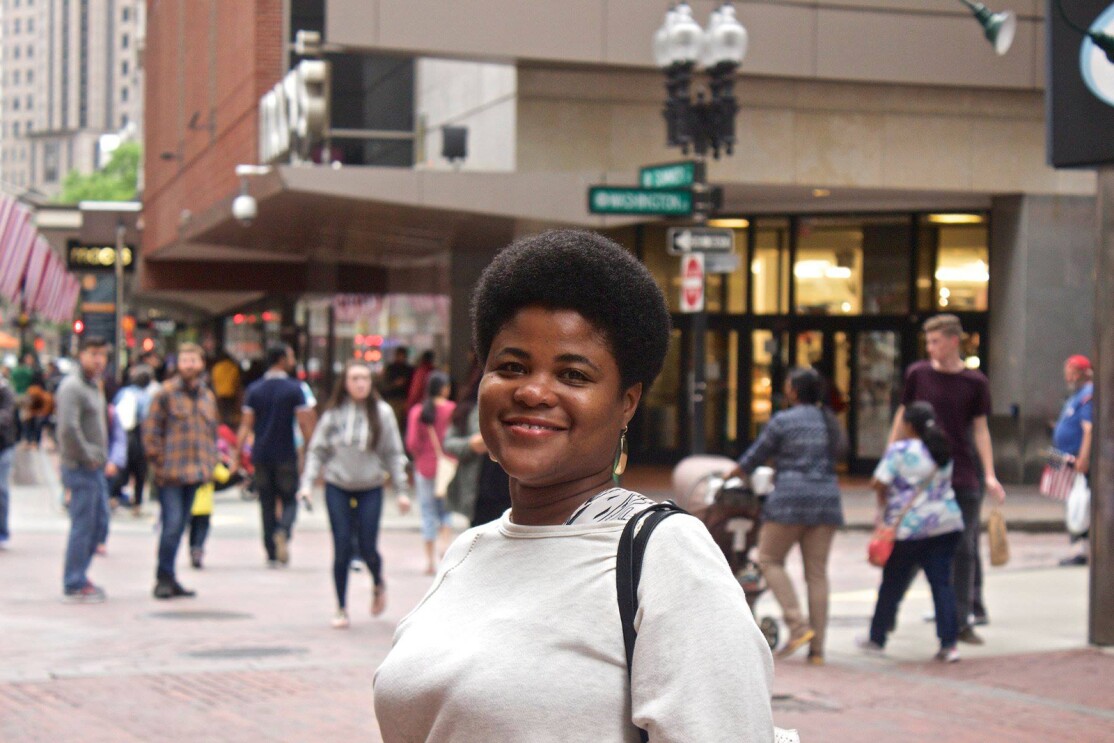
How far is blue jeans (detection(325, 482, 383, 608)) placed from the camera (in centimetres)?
1038

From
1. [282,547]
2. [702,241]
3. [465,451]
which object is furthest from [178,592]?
[702,241]

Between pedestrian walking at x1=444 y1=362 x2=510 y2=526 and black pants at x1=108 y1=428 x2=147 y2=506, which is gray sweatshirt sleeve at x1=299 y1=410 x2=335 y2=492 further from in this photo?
black pants at x1=108 y1=428 x2=147 y2=506

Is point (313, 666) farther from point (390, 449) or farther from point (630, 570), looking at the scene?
point (630, 570)

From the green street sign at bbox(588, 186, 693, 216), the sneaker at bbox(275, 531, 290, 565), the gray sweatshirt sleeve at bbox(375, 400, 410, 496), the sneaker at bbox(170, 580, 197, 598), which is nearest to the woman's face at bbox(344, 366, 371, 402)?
the gray sweatshirt sleeve at bbox(375, 400, 410, 496)

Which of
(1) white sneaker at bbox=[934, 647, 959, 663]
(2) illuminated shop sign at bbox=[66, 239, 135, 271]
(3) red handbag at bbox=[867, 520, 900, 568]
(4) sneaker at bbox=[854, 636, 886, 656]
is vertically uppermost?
(2) illuminated shop sign at bbox=[66, 239, 135, 271]

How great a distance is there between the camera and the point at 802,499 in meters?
9.24

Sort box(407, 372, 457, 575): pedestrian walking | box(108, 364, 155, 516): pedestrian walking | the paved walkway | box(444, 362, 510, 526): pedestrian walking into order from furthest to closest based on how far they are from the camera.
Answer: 1. box(108, 364, 155, 516): pedestrian walking
2. box(407, 372, 457, 575): pedestrian walking
3. box(444, 362, 510, 526): pedestrian walking
4. the paved walkway

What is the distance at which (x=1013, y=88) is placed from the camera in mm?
23328

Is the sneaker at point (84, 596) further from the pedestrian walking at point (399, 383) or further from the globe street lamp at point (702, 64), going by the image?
the pedestrian walking at point (399, 383)

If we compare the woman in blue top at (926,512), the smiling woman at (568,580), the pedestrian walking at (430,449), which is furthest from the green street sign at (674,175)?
the smiling woman at (568,580)

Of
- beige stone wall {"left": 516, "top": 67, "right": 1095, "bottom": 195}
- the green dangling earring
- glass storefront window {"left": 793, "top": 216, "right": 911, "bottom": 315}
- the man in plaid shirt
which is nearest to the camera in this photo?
the green dangling earring

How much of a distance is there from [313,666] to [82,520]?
3.53 m

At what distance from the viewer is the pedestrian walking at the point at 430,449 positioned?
13445 millimetres

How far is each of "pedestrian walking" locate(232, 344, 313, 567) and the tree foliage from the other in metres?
116
